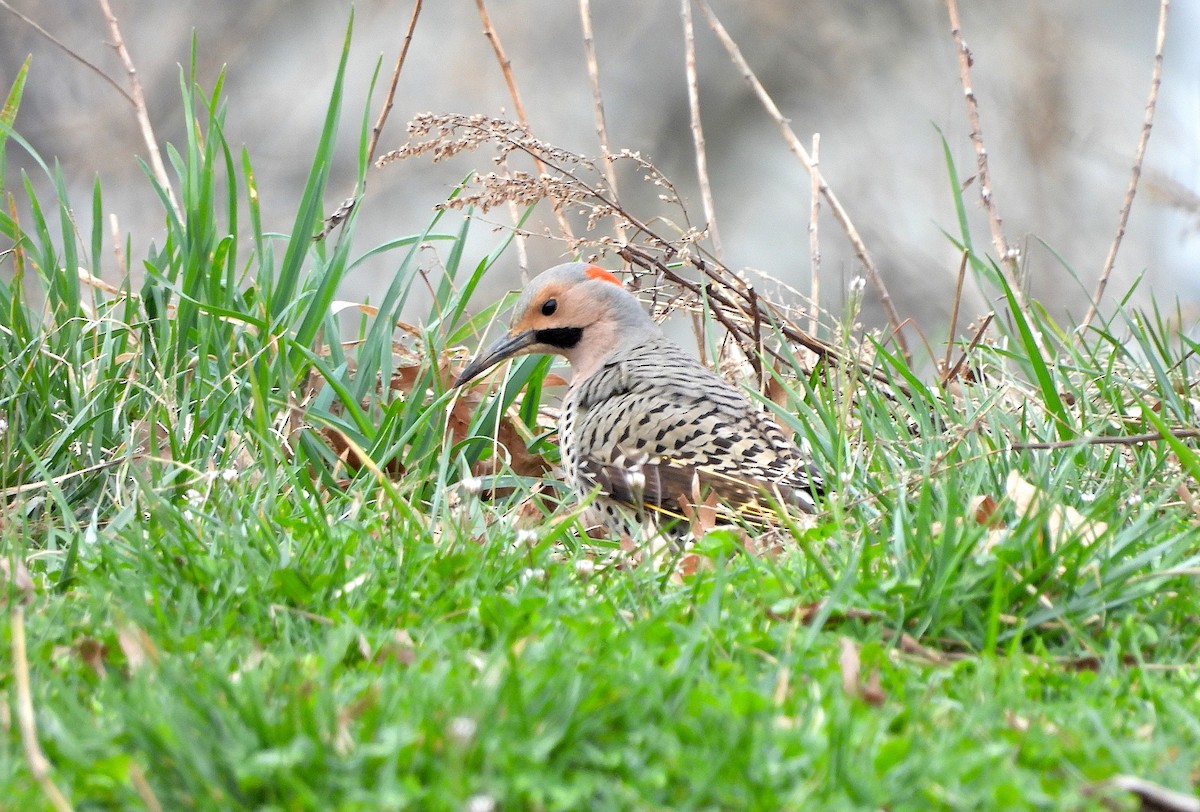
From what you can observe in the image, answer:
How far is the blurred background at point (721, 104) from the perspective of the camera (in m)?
10.2

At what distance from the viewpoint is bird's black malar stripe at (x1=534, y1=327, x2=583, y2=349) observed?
488cm

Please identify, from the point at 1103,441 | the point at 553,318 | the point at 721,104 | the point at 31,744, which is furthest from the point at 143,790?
the point at 721,104

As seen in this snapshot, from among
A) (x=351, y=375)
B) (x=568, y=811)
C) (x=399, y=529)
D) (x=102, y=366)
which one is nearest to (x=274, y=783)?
(x=568, y=811)

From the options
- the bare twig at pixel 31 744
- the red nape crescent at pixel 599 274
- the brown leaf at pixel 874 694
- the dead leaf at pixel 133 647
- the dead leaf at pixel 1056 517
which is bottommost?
the bare twig at pixel 31 744

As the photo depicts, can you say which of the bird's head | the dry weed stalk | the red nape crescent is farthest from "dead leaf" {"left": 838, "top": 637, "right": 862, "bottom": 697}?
the red nape crescent

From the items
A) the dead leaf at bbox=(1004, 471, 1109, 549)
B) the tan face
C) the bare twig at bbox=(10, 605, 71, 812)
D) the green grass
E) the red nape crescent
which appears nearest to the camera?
the bare twig at bbox=(10, 605, 71, 812)

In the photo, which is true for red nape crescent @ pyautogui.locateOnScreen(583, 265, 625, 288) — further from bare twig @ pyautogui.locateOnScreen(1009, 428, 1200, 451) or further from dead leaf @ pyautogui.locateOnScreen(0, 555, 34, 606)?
dead leaf @ pyautogui.locateOnScreen(0, 555, 34, 606)

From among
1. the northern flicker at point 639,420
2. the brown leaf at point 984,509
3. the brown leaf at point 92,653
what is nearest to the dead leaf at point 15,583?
the brown leaf at point 92,653

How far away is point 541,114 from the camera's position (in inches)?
420

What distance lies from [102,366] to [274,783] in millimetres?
2683

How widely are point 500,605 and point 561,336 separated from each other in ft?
8.18

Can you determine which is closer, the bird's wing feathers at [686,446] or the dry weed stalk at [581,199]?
the bird's wing feathers at [686,446]

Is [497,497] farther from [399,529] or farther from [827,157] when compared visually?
[827,157]

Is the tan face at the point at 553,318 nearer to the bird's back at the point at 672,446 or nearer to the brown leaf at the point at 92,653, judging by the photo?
the bird's back at the point at 672,446
